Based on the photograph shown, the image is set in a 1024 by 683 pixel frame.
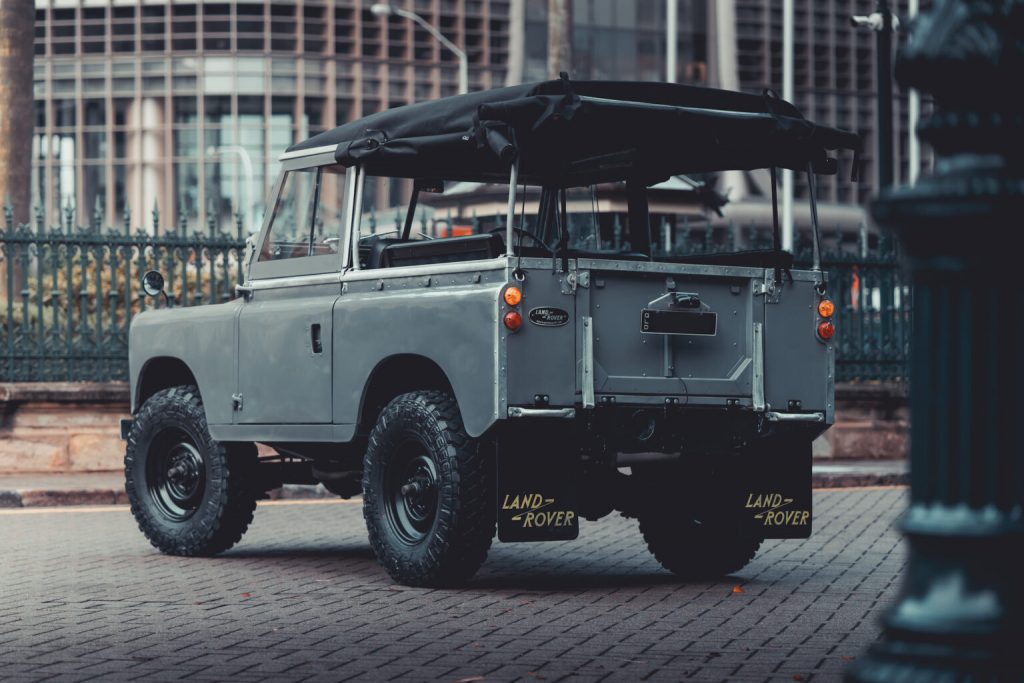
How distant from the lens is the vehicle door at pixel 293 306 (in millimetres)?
10000

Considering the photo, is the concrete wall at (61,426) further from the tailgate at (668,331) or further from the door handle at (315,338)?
the tailgate at (668,331)

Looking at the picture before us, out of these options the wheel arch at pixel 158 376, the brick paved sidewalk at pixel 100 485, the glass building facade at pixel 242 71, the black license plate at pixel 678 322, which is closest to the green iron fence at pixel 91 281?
the brick paved sidewalk at pixel 100 485

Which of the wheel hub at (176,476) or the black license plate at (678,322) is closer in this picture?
the black license plate at (678,322)

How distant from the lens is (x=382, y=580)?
970 cm

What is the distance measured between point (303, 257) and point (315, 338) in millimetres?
615

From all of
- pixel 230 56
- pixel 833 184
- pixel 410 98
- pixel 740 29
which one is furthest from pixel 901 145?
pixel 230 56

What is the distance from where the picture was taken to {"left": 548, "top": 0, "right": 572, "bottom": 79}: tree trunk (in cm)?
2256

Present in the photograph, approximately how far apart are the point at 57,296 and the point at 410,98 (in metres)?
59.2

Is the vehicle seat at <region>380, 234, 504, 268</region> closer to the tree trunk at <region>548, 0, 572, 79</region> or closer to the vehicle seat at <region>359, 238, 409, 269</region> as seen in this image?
the vehicle seat at <region>359, 238, 409, 269</region>

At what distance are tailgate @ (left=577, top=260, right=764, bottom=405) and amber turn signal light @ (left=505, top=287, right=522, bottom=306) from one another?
332 millimetres

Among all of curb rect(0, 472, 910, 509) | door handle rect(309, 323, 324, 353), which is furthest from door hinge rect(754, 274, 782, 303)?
curb rect(0, 472, 910, 509)

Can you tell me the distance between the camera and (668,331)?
361 inches

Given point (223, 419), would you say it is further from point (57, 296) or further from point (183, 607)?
point (57, 296)

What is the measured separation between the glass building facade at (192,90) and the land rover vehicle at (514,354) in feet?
203
